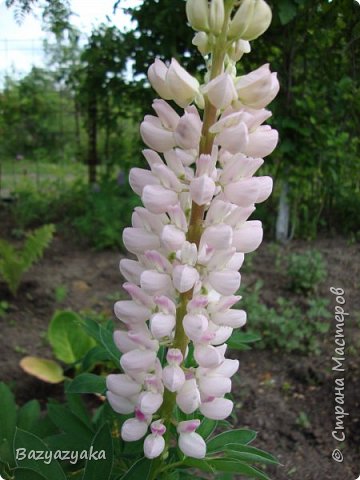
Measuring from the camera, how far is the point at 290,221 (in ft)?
11.5

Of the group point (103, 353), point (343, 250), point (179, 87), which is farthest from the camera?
point (343, 250)

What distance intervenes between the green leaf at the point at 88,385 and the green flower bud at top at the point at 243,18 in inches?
27.7

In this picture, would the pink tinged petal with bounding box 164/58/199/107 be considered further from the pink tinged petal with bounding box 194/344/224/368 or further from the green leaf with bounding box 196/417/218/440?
the green leaf with bounding box 196/417/218/440

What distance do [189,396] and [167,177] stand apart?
0.33 metres

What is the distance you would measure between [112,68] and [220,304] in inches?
106

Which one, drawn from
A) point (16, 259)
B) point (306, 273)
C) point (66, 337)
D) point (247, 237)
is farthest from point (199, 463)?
point (16, 259)

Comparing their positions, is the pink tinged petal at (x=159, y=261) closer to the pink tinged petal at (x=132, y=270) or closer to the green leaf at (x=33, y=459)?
the pink tinged petal at (x=132, y=270)

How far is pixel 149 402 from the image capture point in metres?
0.84

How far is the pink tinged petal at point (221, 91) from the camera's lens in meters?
0.72

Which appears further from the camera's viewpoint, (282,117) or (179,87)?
(282,117)

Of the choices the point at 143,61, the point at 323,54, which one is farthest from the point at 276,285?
the point at 143,61

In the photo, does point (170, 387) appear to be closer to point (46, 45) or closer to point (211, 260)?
point (211, 260)

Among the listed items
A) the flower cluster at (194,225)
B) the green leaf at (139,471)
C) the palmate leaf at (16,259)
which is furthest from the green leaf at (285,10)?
the palmate leaf at (16,259)

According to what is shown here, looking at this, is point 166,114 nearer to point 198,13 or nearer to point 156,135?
point 156,135
